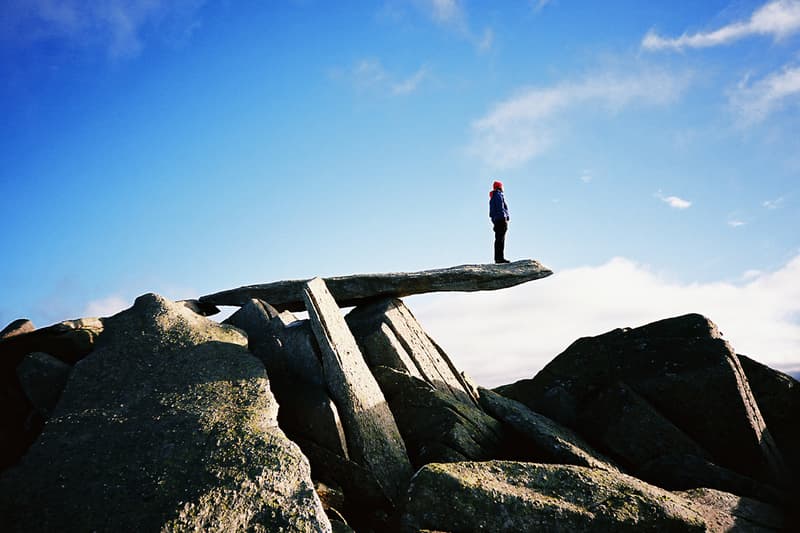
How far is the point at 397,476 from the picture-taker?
9.73 meters

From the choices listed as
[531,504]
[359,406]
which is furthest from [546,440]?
[531,504]

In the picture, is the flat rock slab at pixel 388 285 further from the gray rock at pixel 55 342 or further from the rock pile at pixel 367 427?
the gray rock at pixel 55 342

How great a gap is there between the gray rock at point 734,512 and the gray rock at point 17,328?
13911 mm

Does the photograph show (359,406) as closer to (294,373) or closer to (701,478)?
(294,373)

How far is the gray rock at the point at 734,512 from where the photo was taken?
8836 millimetres

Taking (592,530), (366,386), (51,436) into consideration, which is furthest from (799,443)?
(51,436)

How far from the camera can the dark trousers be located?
734 inches

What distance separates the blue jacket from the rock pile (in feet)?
8.46

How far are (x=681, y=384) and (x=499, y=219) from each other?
7.77 metres

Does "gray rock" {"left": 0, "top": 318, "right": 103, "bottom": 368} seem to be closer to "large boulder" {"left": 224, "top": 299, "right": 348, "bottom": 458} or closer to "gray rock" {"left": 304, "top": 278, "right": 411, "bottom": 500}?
"large boulder" {"left": 224, "top": 299, "right": 348, "bottom": 458}

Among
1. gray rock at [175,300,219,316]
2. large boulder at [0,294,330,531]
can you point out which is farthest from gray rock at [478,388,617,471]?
gray rock at [175,300,219,316]

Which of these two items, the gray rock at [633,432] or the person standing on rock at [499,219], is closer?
the gray rock at [633,432]

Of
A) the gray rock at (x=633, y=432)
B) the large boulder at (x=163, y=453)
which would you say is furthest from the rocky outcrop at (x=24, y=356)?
the gray rock at (x=633, y=432)

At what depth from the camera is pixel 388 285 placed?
15.6m
